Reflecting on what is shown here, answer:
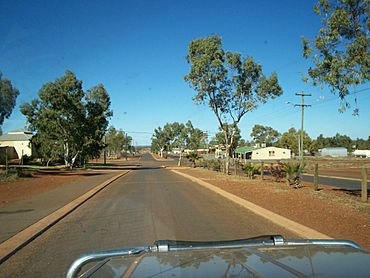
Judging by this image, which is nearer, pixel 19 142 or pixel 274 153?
pixel 19 142

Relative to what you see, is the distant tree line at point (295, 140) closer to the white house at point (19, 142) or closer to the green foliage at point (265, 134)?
the green foliage at point (265, 134)

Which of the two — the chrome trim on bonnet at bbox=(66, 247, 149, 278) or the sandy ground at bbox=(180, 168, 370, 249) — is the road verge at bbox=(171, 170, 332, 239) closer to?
the sandy ground at bbox=(180, 168, 370, 249)

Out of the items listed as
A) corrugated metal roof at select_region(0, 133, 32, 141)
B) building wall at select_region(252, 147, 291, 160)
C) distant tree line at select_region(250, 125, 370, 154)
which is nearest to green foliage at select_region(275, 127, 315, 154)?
distant tree line at select_region(250, 125, 370, 154)

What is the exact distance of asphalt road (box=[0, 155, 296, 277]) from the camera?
5906mm

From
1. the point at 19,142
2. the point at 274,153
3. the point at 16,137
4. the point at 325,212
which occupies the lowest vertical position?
the point at 325,212

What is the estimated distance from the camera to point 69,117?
139 ft

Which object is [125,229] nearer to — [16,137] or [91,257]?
[91,257]

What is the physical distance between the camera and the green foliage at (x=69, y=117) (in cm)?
4091

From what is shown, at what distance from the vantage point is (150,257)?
10.5ft

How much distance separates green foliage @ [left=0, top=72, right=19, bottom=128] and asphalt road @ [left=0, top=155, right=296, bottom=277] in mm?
22339

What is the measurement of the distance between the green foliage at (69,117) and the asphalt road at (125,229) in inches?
1215

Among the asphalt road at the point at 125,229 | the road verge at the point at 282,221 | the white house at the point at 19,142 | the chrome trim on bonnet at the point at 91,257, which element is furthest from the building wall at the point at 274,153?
the chrome trim on bonnet at the point at 91,257

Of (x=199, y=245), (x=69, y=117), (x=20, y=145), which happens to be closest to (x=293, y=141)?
(x=20, y=145)

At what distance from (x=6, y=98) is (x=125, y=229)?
89.6 feet
